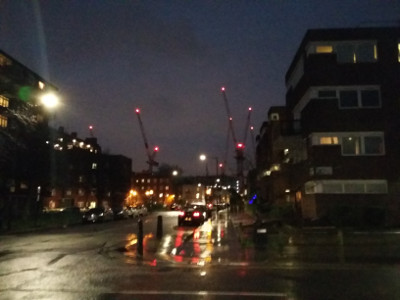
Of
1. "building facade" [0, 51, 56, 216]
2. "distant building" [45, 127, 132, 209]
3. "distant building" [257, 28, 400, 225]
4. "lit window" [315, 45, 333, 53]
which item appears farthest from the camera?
"distant building" [45, 127, 132, 209]

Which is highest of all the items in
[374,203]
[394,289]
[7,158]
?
[7,158]

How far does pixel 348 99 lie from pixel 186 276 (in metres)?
21.1

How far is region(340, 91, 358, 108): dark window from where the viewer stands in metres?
31.2

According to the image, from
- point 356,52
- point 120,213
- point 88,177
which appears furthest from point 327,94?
point 88,177

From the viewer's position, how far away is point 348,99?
3123 centimetres

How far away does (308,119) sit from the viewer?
105 feet

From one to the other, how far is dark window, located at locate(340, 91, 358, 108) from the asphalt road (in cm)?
1473

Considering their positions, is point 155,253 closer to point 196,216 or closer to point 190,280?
point 190,280

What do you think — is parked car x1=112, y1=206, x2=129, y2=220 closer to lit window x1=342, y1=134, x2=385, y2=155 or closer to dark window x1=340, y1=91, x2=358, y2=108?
lit window x1=342, y1=134, x2=385, y2=155

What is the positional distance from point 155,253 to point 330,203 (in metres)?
14.7

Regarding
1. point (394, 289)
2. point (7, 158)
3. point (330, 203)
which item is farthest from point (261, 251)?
point (7, 158)

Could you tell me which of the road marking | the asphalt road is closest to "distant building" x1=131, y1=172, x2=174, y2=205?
the asphalt road

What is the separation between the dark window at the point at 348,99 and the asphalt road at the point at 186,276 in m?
14.7

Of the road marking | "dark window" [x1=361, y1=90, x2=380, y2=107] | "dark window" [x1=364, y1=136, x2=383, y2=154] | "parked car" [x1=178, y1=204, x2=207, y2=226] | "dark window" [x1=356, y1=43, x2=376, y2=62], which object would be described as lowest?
the road marking
